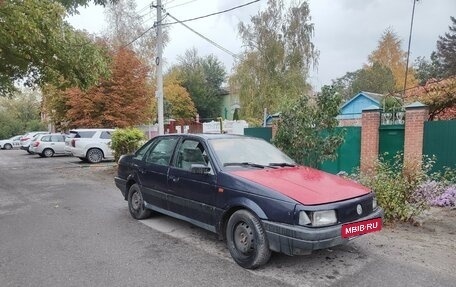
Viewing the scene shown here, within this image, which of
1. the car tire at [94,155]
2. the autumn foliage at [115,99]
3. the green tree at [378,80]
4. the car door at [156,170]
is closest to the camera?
the car door at [156,170]

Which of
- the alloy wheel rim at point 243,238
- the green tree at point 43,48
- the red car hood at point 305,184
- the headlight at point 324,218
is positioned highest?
the green tree at point 43,48

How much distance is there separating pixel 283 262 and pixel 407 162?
403 cm

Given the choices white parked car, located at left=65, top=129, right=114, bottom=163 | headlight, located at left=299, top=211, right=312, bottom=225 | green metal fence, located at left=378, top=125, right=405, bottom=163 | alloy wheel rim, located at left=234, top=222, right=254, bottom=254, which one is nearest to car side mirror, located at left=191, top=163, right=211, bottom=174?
alloy wheel rim, located at left=234, top=222, right=254, bottom=254

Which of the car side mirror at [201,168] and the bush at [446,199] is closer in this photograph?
the car side mirror at [201,168]

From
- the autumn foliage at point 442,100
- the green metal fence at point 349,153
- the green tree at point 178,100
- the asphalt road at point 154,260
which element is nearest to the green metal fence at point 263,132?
the green metal fence at point 349,153

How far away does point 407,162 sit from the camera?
7.33 metres

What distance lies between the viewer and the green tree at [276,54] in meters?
28.8

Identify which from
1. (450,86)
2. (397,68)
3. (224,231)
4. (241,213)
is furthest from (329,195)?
(397,68)

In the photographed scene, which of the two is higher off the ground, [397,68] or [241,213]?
[397,68]

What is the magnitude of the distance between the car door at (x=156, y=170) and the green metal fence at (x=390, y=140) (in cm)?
591

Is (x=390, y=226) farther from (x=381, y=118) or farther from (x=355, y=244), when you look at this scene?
(x=381, y=118)

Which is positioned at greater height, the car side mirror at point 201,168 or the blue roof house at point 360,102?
the blue roof house at point 360,102

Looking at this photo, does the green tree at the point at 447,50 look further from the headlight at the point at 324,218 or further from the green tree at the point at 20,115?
the green tree at the point at 20,115

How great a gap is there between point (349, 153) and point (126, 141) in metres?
7.86
